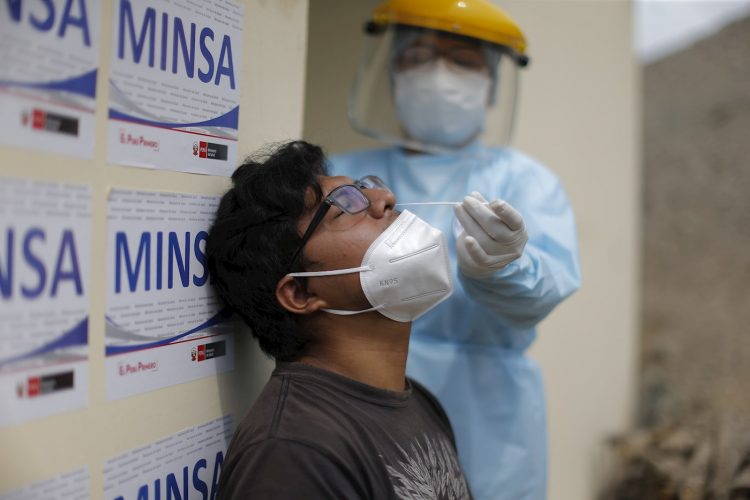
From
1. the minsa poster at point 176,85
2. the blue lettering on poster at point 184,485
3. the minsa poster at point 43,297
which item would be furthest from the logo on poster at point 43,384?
the minsa poster at point 176,85

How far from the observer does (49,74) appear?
3.55 feet

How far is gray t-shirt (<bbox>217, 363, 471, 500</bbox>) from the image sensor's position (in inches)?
46.7

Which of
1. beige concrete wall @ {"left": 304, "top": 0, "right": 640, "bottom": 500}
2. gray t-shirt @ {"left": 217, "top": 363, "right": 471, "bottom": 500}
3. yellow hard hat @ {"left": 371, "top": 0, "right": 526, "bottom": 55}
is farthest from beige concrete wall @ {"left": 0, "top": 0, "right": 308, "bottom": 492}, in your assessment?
beige concrete wall @ {"left": 304, "top": 0, "right": 640, "bottom": 500}

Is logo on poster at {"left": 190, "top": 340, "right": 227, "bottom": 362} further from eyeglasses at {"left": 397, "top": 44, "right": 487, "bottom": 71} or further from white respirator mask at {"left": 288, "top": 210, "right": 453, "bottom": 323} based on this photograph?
eyeglasses at {"left": 397, "top": 44, "right": 487, "bottom": 71}

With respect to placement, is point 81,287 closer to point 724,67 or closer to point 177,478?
point 177,478

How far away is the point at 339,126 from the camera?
2945 millimetres

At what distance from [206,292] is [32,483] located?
518 mm

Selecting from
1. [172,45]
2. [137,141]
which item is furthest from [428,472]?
[172,45]

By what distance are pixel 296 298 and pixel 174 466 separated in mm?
415

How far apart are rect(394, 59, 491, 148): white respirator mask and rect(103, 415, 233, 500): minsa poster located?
109cm

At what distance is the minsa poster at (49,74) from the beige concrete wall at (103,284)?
2 centimetres

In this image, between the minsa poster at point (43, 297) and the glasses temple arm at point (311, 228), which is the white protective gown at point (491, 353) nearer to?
the glasses temple arm at point (311, 228)

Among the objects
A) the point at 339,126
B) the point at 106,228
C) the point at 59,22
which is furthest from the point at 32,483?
the point at 339,126

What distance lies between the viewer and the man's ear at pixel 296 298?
1.44 meters
